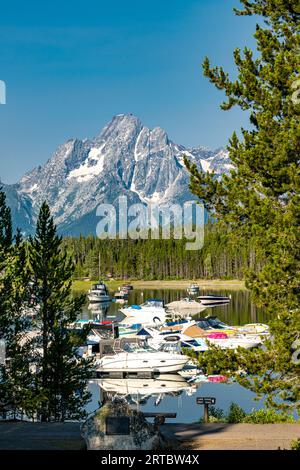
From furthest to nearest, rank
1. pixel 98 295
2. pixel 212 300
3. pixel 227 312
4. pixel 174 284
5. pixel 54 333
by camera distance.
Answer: pixel 174 284 < pixel 98 295 < pixel 212 300 < pixel 227 312 < pixel 54 333

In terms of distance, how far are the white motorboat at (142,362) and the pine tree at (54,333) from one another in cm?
1428

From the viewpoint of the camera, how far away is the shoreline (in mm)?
168875

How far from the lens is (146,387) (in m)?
43.8

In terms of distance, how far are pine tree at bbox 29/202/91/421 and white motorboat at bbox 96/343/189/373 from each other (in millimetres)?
14284

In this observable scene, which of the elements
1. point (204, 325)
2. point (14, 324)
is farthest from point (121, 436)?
point (204, 325)

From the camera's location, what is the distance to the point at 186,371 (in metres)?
47.5

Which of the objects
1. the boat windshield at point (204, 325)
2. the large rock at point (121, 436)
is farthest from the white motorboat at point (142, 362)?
the large rock at point (121, 436)

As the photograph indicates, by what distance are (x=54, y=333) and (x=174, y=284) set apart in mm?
150970

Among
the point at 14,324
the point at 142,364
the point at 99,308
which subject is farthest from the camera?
the point at 99,308

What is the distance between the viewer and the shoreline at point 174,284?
169 meters

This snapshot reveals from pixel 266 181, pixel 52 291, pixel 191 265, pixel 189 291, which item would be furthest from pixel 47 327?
pixel 191 265

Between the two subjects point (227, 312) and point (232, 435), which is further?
point (227, 312)

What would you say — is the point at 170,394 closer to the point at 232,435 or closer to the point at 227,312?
the point at 232,435
